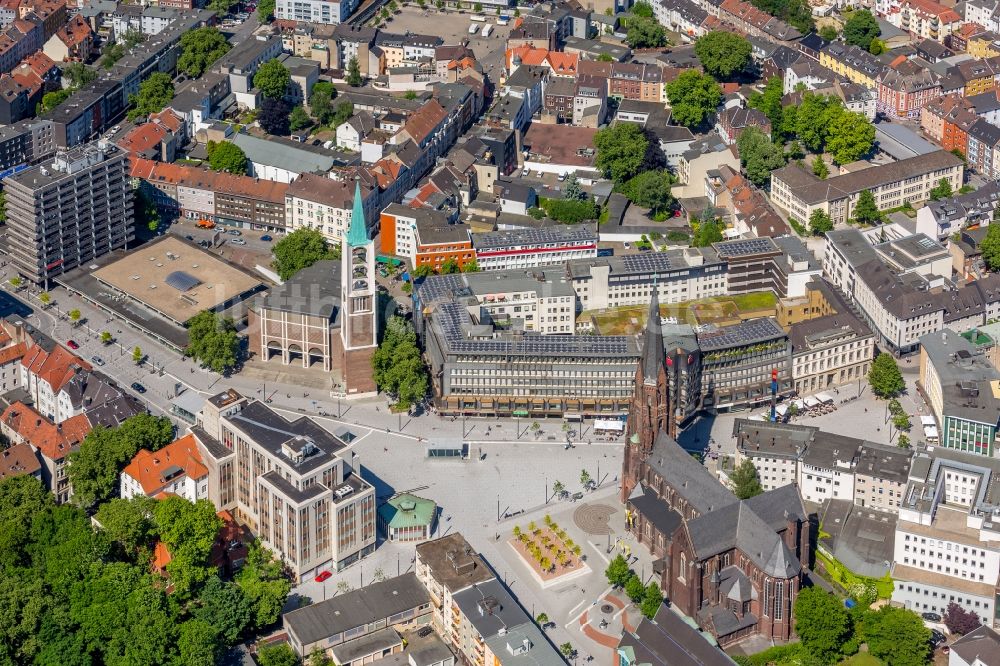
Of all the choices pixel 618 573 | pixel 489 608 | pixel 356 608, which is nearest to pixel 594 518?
pixel 618 573

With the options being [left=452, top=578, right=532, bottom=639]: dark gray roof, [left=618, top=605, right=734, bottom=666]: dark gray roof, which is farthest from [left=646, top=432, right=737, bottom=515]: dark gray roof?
[left=452, top=578, right=532, bottom=639]: dark gray roof

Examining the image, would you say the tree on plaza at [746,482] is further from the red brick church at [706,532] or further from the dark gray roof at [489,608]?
the dark gray roof at [489,608]

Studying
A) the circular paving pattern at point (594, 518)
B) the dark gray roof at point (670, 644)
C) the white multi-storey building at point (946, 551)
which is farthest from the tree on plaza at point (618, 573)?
the white multi-storey building at point (946, 551)

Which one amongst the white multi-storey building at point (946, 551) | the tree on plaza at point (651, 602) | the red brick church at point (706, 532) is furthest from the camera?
the white multi-storey building at point (946, 551)

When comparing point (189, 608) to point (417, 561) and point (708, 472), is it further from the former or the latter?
point (708, 472)

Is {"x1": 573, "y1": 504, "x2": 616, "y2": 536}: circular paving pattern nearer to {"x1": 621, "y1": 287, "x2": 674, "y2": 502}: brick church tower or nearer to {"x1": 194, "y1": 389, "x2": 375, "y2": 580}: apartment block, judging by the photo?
{"x1": 621, "y1": 287, "x2": 674, "y2": 502}: brick church tower

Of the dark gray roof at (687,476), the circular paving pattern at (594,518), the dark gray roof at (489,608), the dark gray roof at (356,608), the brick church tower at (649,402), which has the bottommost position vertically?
the dark gray roof at (356,608)

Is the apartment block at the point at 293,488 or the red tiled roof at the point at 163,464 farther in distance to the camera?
the red tiled roof at the point at 163,464
